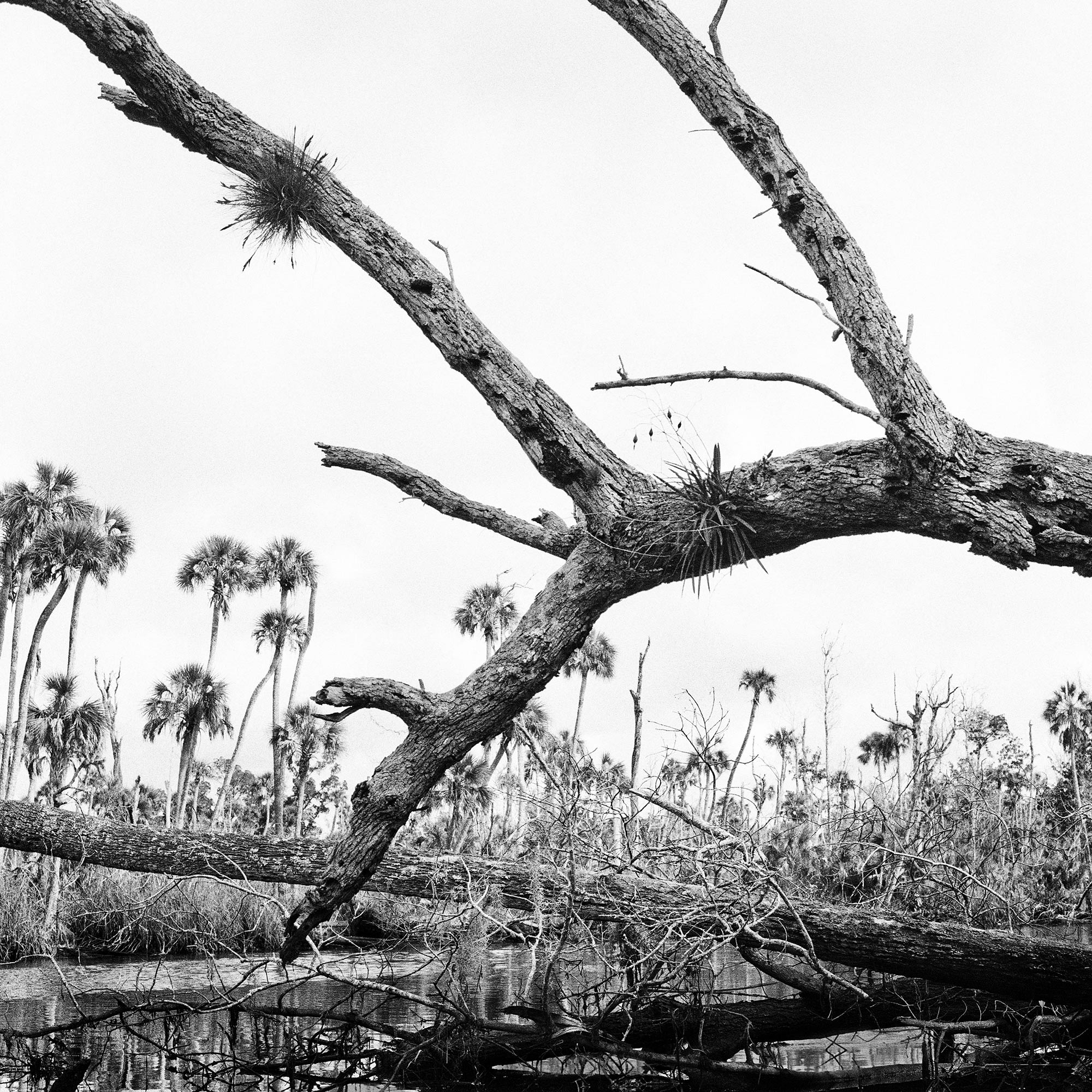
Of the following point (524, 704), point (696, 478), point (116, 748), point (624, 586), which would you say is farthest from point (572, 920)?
point (116, 748)

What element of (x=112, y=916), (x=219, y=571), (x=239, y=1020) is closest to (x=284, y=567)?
(x=219, y=571)

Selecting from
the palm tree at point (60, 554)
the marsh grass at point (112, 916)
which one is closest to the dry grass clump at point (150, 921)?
the marsh grass at point (112, 916)

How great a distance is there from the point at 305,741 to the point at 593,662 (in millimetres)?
10971

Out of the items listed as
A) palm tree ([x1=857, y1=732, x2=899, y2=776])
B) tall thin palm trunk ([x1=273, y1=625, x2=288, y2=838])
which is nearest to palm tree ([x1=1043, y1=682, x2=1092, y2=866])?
palm tree ([x1=857, y1=732, x2=899, y2=776])

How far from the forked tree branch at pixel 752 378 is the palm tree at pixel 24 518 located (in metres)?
28.1

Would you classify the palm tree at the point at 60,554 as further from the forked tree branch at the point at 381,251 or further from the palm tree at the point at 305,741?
the forked tree branch at the point at 381,251

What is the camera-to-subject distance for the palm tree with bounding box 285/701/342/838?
4050 cm

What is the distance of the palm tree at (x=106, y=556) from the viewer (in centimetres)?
3134

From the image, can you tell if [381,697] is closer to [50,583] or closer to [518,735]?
[518,735]

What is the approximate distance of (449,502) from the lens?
6.41m

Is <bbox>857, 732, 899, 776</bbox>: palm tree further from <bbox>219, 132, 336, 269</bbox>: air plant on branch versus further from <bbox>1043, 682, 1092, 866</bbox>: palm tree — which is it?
<bbox>219, 132, 336, 269</bbox>: air plant on branch

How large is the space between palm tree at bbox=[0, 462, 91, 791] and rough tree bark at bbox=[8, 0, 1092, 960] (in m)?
26.7

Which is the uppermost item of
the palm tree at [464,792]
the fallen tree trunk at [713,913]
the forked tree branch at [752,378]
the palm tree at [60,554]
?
the palm tree at [60,554]

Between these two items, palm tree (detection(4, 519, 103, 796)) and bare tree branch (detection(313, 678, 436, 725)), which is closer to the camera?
bare tree branch (detection(313, 678, 436, 725))
